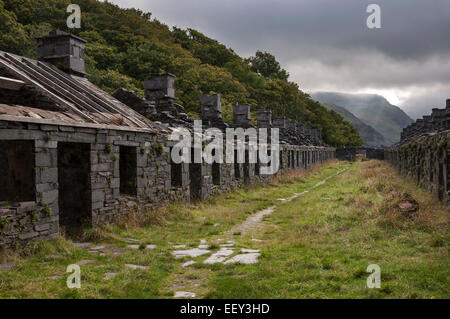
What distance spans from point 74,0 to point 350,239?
5367 centimetres

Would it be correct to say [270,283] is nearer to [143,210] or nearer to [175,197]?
[143,210]

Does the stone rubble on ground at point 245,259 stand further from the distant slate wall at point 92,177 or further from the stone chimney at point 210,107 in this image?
the stone chimney at point 210,107

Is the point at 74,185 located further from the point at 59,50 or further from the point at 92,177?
the point at 59,50

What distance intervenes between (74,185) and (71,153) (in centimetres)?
84

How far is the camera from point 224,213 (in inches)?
523

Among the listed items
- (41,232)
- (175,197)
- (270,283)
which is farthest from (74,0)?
(270,283)

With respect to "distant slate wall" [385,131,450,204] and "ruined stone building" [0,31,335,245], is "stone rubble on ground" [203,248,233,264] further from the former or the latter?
"distant slate wall" [385,131,450,204]

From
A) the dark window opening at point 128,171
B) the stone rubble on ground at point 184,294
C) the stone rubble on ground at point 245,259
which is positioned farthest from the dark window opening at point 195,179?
the stone rubble on ground at point 184,294

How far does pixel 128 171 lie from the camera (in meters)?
11.8

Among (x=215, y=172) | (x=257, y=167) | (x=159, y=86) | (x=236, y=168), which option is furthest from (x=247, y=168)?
(x=159, y=86)

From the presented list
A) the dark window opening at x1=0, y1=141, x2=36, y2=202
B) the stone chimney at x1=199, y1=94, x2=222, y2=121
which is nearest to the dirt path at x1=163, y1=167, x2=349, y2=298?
the dark window opening at x1=0, y1=141, x2=36, y2=202

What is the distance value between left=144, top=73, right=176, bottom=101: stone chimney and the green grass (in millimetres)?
6713

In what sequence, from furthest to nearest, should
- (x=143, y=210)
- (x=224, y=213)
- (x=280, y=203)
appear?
(x=280, y=203) → (x=224, y=213) → (x=143, y=210)

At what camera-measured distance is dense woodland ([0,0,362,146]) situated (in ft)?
111
